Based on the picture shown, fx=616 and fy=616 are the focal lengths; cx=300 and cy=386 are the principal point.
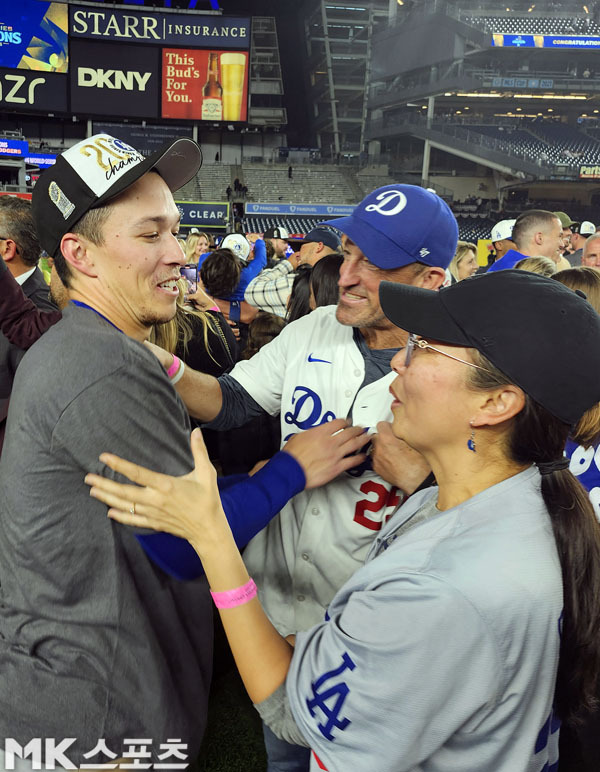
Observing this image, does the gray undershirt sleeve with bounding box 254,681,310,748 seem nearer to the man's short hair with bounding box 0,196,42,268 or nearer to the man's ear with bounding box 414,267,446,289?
the man's ear with bounding box 414,267,446,289

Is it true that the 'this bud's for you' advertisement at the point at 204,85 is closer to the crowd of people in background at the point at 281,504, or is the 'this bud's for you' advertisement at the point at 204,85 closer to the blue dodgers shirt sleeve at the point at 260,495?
the crowd of people in background at the point at 281,504

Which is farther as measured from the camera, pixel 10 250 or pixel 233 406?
pixel 10 250

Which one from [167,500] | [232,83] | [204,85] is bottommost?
[167,500]

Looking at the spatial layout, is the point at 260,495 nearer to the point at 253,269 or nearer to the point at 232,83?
the point at 253,269

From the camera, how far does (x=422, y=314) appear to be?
119cm

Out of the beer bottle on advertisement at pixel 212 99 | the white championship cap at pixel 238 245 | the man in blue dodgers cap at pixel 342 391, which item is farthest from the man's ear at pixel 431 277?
the beer bottle on advertisement at pixel 212 99

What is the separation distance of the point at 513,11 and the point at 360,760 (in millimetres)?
45461

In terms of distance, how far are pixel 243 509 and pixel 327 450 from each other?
0.29 meters

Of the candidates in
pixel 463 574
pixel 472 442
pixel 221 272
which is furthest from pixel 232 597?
pixel 221 272

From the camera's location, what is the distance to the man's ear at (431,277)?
1949 mm

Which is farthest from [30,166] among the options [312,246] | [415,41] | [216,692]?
[216,692]

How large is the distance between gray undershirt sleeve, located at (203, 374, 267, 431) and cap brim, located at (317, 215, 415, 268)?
0.62 m

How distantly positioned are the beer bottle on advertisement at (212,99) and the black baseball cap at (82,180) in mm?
31384

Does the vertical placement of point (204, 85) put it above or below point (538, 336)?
above
